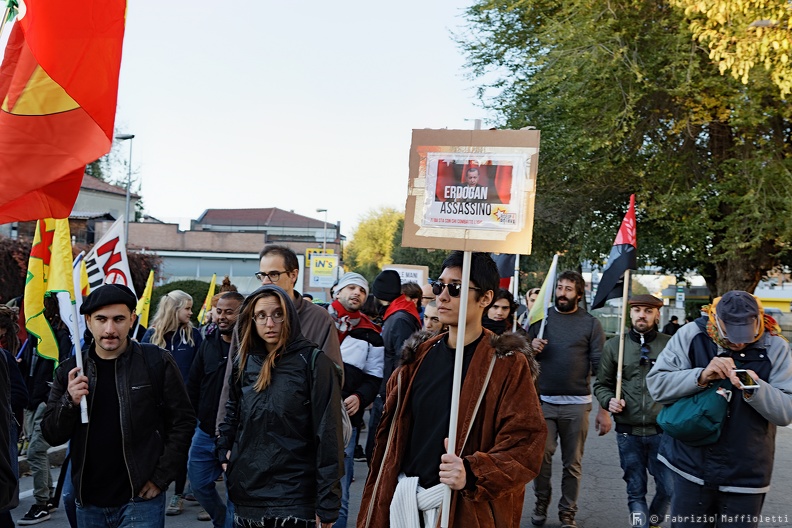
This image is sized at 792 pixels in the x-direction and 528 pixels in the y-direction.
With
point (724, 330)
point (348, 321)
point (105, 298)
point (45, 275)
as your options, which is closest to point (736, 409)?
point (724, 330)

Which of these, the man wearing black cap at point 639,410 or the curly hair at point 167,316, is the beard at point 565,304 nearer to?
the man wearing black cap at point 639,410

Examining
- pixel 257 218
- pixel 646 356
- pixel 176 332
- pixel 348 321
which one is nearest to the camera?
pixel 348 321

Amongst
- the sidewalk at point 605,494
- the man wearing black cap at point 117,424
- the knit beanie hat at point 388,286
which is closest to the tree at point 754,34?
the sidewalk at point 605,494

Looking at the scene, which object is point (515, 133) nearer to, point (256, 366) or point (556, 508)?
point (256, 366)

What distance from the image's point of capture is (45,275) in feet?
20.0

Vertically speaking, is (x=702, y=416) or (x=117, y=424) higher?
(x=702, y=416)

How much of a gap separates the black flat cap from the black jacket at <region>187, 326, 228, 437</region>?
206 cm

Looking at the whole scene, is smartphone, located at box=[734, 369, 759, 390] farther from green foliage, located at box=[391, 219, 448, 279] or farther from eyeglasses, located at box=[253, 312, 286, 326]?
green foliage, located at box=[391, 219, 448, 279]

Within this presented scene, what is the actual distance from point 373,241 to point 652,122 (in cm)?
7837

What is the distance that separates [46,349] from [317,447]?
291 centimetres

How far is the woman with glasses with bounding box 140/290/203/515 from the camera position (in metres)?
8.05

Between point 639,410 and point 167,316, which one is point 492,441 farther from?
point 167,316

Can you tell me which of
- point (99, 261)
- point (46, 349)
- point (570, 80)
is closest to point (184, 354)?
point (99, 261)

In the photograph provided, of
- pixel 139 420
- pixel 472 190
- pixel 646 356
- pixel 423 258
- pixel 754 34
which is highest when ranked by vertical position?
pixel 754 34
